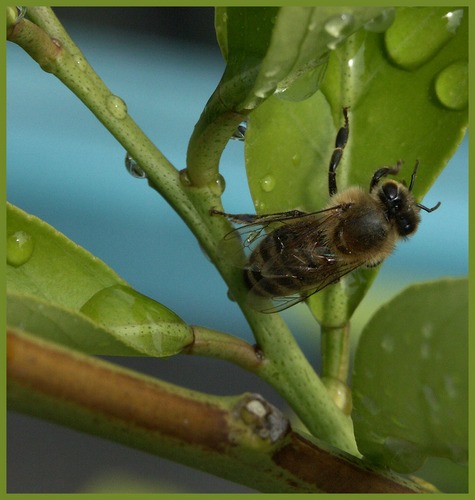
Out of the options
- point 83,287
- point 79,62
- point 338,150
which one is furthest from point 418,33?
point 83,287

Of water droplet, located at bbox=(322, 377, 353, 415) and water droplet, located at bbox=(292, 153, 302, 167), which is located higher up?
water droplet, located at bbox=(292, 153, 302, 167)

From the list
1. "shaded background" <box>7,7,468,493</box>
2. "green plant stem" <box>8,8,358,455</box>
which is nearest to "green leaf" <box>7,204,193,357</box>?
"green plant stem" <box>8,8,358,455</box>

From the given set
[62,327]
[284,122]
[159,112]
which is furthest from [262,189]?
[159,112]

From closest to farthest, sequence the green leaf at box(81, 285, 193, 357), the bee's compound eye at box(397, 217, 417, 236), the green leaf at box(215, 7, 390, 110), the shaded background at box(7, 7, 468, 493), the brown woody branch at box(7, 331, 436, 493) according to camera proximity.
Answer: the brown woody branch at box(7, 331, 436, 493) < the green leaf at box(215, 7, 390, 110) < the green leaf at box(81, 285, 193, 357) < the bee's compound eye at box(397, 217, 417, 236) < the shaded background at box(7, 7, 468, 493)

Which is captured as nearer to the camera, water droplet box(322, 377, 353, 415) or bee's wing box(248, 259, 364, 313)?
water droplet box(322, 377, 353, 415)

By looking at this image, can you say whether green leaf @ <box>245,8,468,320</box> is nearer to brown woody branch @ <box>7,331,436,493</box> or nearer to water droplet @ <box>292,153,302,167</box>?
water droplet @ <box>292,153,302,167</box>

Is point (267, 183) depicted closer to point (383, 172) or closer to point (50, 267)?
point (383, 172)

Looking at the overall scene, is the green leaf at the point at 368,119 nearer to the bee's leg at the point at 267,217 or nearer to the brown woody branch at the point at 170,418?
the bee's leg at the point at 267,217

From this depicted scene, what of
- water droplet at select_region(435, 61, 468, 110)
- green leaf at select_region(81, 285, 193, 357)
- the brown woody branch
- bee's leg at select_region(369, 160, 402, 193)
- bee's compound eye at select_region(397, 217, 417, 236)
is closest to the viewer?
the brown woody branch
